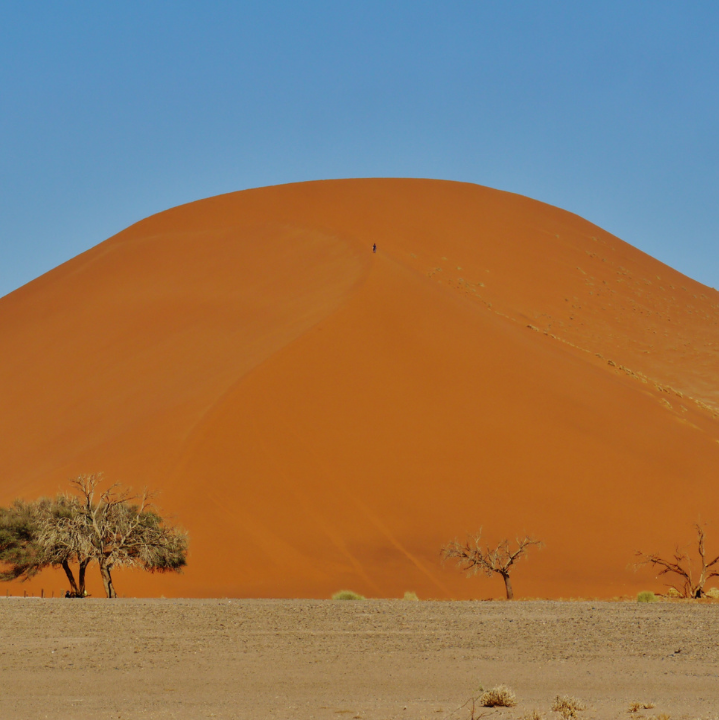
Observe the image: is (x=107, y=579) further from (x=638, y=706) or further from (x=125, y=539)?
(x=638, y=706)

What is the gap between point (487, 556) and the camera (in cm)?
2148

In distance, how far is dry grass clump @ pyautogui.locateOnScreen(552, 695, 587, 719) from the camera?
678 cm

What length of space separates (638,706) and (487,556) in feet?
47.8

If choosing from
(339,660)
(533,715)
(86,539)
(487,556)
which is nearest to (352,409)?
A: (487,556)

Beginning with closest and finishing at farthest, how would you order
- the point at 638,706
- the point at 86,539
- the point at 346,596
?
the point at 638,706, the point at 346,596, the point at 86,539

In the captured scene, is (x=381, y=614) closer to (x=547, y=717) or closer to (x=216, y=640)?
(x=216, y=640)

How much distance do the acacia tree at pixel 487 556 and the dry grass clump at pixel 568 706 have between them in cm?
1231

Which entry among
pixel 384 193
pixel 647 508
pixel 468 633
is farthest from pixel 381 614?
pixel 384 193

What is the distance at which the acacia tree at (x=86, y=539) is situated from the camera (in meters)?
19.1

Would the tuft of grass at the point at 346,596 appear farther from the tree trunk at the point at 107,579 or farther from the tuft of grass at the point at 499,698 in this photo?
the tuft of grass at the point at 499,698

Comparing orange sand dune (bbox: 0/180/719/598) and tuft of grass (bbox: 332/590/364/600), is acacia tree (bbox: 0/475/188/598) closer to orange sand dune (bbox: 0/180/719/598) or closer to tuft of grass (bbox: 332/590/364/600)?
orange sand dune (bbox: 0/180/719/598)

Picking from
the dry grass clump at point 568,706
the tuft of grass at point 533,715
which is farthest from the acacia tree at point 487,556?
the tuft of grass at point 533,715

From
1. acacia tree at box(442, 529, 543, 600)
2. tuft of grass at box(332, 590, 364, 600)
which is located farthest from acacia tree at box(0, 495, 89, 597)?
acacia tree at box(442, 529, 543, 600)

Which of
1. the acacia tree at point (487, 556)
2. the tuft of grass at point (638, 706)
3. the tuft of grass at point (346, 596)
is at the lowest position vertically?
the tuft of grass at point (638, 706)
